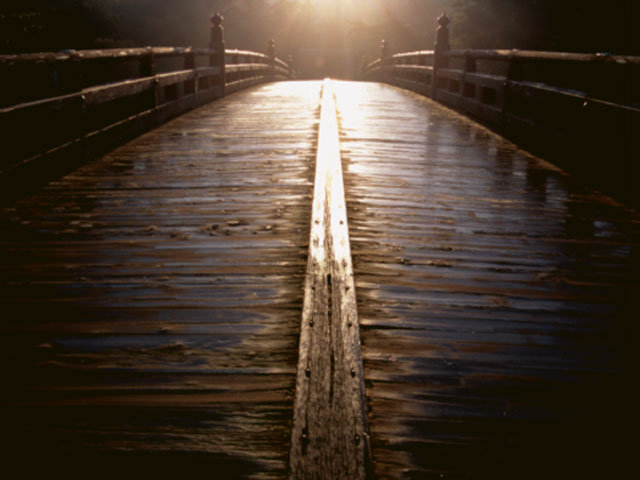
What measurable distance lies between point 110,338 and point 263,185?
2662 mm

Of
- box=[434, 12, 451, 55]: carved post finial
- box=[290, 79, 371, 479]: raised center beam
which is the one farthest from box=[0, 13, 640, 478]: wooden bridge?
box=[434, 12, 451, 55]: carved post finial

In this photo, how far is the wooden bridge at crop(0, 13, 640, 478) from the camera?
5.65 ft

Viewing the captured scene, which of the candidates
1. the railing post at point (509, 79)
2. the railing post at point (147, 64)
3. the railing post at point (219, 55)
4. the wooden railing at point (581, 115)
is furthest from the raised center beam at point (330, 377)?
the railing post at point (219, 55)

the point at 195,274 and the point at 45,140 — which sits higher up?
the point at 45,140

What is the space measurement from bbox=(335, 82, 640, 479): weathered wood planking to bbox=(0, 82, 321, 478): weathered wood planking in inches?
14.9

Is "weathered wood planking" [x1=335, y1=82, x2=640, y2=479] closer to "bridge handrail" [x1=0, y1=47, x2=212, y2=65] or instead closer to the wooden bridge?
the wooden bridge

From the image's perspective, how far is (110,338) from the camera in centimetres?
231

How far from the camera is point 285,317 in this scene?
2.48 m

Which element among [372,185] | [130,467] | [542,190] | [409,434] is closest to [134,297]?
[130,467]

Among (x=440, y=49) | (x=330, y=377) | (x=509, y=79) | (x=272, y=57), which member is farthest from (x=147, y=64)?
(x=272, y=57)

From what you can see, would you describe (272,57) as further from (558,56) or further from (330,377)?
(330,377)

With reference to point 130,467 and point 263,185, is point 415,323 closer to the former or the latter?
point 130,467

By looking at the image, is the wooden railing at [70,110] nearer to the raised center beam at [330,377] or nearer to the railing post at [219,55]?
the raised center beam at [330,377]

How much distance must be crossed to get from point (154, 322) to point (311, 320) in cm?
66
